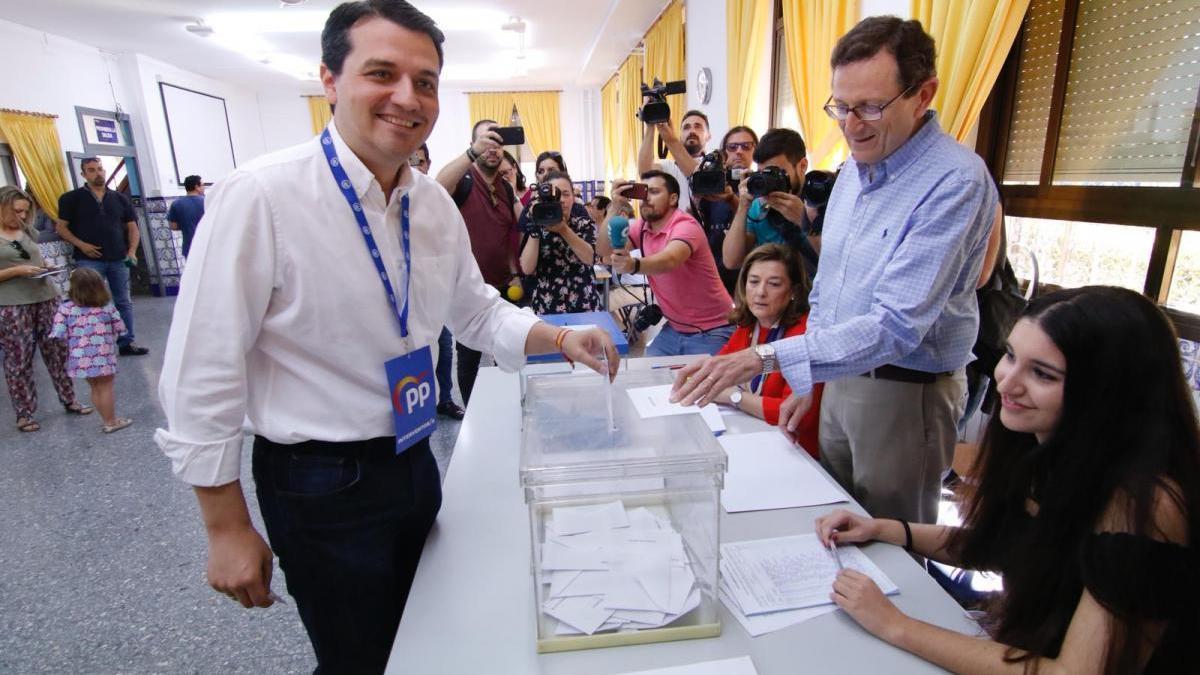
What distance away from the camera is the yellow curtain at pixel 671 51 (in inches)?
237

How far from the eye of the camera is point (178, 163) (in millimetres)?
8617

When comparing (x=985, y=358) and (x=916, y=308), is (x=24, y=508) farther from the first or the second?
(x=985, y=358)

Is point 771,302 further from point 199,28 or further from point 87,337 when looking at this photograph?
point 199,28

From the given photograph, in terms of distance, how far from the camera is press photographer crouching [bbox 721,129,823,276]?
1.96m

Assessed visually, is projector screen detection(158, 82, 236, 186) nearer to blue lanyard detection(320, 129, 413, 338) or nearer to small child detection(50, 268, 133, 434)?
small child detection(50, 268, 133, 434)

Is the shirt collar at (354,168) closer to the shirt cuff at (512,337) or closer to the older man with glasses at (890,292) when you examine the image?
the shirt cuff at (512,337)

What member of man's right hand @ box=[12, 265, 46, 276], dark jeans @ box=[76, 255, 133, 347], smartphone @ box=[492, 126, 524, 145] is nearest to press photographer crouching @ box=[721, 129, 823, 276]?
smartphone @ box=[492, 126, 524, 145]

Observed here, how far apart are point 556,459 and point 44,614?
216 centimetres

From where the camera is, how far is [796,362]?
117 centimetres

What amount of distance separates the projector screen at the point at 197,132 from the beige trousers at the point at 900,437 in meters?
9.60

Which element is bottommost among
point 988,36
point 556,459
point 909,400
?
point 909,400

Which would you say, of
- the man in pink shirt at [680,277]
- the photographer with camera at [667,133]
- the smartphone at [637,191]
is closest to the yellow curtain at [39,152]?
the photographer with camera at [667,133]

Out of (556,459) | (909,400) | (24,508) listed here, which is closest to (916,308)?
(909,400)

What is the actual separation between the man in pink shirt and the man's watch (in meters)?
1.19
